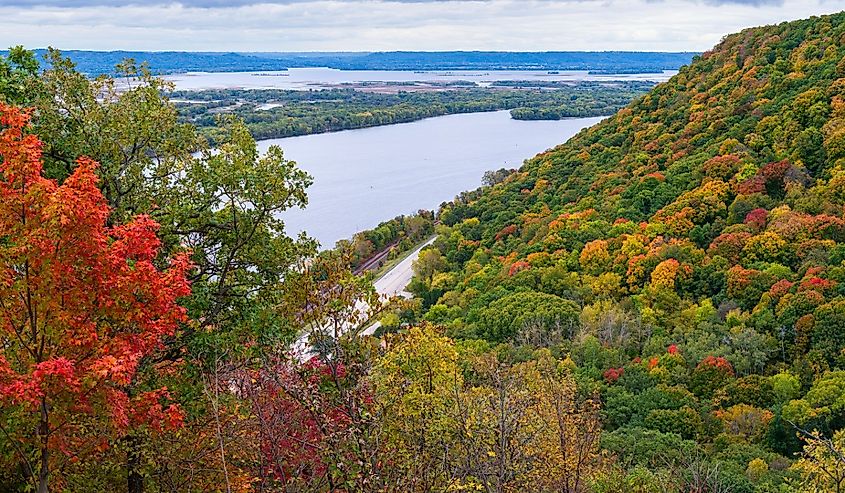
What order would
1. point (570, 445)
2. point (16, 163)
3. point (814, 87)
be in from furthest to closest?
point (814, 87)
point (570, 445)
point (16, 163)

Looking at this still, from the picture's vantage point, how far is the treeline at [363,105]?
10506 centimetres

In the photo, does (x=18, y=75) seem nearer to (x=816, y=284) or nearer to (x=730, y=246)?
(x=816, y=284)

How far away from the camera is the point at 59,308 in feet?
22.3

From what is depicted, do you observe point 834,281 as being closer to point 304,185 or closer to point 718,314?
point 718,314

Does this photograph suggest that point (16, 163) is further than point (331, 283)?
No

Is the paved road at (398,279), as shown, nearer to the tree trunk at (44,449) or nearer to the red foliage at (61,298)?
the red foliage at (61,298)

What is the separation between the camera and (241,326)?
A: 34.4ft

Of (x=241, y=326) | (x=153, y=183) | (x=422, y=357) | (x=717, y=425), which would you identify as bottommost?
(x=717, y=425)

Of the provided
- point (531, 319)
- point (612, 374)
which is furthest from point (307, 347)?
point (531, 319)

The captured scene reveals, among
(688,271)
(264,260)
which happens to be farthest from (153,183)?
(688,271)

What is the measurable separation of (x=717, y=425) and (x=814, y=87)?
2389 centimetres

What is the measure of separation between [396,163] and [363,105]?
218ft

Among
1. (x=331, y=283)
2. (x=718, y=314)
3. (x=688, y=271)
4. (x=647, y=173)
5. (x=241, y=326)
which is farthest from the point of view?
(x=647, y=173)

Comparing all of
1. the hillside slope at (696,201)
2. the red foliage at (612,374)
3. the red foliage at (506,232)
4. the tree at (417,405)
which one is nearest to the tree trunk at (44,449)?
the tree at (417,405)
